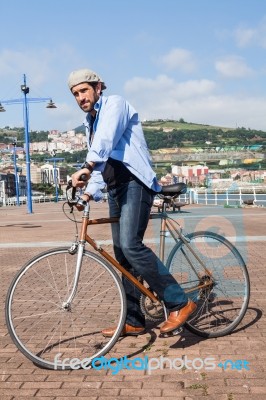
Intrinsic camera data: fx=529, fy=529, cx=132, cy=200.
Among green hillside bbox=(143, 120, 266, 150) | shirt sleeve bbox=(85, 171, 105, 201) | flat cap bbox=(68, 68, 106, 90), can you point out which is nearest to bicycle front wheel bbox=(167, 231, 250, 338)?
shirt sleeve bbox=(85, 171, 105, 201)

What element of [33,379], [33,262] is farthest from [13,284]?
[33,379]

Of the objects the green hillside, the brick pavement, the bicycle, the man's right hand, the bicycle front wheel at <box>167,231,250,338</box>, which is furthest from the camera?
the green hillside

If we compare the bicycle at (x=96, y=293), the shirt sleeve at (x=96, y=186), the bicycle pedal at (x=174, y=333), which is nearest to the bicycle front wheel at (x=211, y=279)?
the bicycle at (x=96, y=293)

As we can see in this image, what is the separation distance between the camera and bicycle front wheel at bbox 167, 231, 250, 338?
3.87m

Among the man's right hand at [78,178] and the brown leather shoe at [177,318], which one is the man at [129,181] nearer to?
the brown leather shoe at [177,318]

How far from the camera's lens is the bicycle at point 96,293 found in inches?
128

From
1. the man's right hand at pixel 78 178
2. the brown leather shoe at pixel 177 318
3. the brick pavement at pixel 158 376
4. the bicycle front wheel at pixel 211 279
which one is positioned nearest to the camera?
the brick pavement at pixel 158 376

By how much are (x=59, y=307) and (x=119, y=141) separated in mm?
1141

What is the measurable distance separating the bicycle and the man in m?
0.12

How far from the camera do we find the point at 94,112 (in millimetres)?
3512

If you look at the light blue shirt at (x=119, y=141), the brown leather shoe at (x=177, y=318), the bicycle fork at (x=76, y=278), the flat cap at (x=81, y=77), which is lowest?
the brown leather shoe at (x=177, y=318)

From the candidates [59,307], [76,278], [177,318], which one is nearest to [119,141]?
[76,278]

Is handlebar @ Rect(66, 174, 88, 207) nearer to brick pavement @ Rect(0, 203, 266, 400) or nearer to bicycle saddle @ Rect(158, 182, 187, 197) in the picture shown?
bicycle saddle @ Rect(158, 182, 187, 197)

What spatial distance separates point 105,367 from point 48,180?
194549 mm
